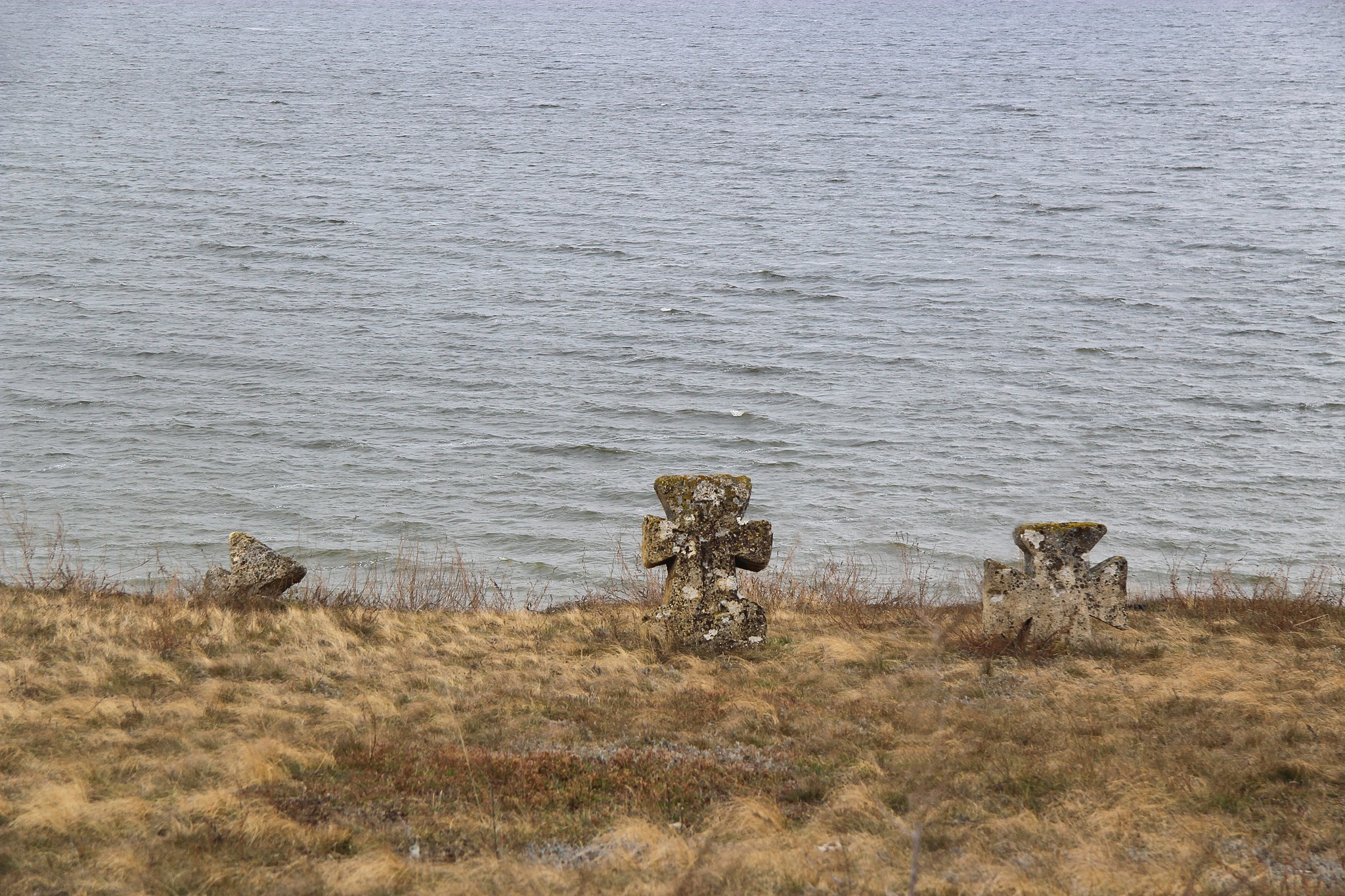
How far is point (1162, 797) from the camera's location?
582 centimetres

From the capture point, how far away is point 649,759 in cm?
661

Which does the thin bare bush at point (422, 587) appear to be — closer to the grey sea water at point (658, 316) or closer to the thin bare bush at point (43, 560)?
Answer: the grey sea water at point (658, 316)

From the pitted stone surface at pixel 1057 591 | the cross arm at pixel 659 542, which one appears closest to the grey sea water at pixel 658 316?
the cross arm at pixel 659 542

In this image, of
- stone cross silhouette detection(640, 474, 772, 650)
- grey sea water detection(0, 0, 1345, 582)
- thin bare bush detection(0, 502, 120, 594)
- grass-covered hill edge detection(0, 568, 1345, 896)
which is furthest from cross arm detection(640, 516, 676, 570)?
grey sea water detection(0, 0, 1345, 582)

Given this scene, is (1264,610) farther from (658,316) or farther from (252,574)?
(658,316)

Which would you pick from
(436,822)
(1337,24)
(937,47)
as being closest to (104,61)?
(937,47)

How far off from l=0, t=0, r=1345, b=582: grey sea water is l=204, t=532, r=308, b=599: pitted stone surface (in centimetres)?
537

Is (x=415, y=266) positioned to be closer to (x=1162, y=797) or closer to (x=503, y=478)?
(x=503, y=478)

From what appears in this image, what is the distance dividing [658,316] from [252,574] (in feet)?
63.8

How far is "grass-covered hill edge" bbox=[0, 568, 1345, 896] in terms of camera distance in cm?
500

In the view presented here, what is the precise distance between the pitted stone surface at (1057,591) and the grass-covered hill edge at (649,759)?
226 mm

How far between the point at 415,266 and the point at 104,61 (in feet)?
171

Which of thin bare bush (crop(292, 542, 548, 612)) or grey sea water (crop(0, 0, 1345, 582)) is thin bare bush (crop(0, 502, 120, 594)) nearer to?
grey sea water (crop(0, 0, 1345, 582))

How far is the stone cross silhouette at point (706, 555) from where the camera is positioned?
31.7 feet
